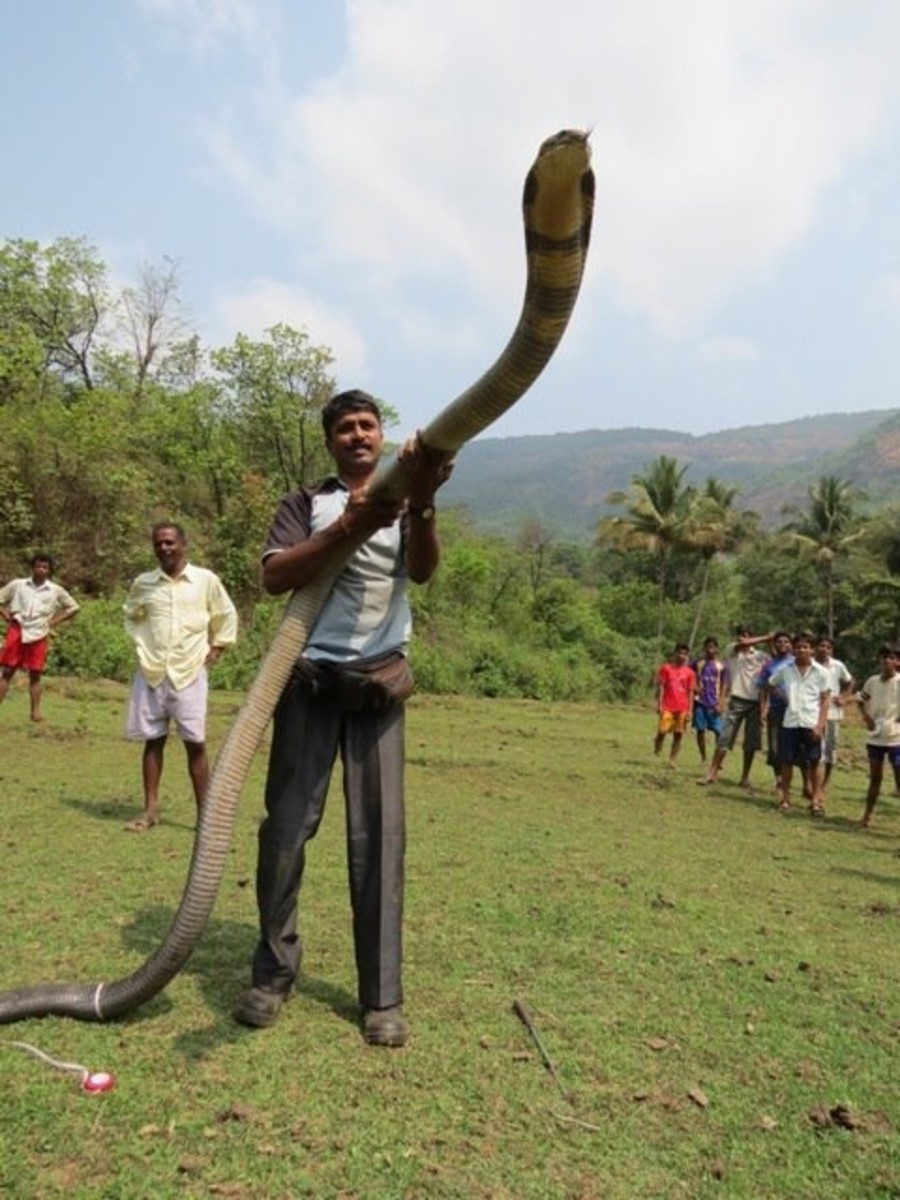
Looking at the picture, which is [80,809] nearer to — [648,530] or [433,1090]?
[433,1090]

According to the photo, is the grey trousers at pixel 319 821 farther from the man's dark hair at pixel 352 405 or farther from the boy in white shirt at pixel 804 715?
the boy in white shirt at pixel 804 715

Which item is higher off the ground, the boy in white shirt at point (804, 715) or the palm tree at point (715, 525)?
the palm tree at point (715, 525)

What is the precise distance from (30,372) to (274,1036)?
33.1 meters

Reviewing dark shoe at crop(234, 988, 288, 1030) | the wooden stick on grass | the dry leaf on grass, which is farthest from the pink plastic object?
the dry leaf on grass

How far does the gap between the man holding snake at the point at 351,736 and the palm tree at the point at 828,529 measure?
4775cm

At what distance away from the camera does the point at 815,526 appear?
4938 cm

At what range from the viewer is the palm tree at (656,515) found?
4578cm

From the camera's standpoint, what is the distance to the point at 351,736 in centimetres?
363

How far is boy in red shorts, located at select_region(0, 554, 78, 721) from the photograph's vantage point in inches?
433

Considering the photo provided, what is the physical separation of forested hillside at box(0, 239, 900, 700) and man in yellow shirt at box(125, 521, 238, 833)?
1275 centimetres

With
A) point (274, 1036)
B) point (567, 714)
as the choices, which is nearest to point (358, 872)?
point (274, 1036)

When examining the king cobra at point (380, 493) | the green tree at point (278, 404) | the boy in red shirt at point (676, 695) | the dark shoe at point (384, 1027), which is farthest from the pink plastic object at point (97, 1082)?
the green tree at point (278, 404)

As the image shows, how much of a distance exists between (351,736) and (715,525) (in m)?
44.7

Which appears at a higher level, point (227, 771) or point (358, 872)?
point (227, 771)
